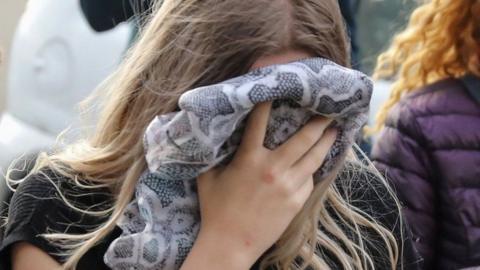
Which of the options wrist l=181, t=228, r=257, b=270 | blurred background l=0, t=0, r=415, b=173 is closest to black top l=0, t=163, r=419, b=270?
wrist l=181, t=228, r=257, b=270

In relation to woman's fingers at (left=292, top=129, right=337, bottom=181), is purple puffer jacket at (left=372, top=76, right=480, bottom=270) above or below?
below

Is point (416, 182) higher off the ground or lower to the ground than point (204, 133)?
lower

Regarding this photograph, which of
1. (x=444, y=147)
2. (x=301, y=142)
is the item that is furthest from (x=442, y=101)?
(x=301, y=142)

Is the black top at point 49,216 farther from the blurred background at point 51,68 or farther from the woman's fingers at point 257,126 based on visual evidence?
the blurred background at point 51,68

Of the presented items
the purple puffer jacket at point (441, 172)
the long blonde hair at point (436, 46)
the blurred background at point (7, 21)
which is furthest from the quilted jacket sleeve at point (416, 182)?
the blurred background at point (7, 21)

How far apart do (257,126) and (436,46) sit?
1.33m

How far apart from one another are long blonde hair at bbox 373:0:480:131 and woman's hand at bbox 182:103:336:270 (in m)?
1.16

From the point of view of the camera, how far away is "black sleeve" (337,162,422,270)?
73.2 inches

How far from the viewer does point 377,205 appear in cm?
189

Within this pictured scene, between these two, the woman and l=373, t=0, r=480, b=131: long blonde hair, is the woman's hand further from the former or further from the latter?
l=373, t=0, r=480, b=131: long blonde hair

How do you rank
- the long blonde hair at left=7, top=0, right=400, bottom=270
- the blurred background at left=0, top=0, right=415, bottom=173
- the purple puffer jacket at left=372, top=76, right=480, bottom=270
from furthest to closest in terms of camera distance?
the blurred background at left=0, top=0, right=415, bottom=173
the purple puffer jacket at left=372, top=76, right=480, bottom=270
the long blonde hair at left=7, top=0, right=400, bottom=270

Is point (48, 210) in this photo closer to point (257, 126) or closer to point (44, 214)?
point (44, 214)

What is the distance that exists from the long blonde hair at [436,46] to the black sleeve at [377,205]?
832 mm

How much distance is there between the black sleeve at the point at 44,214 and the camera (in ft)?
5.45
